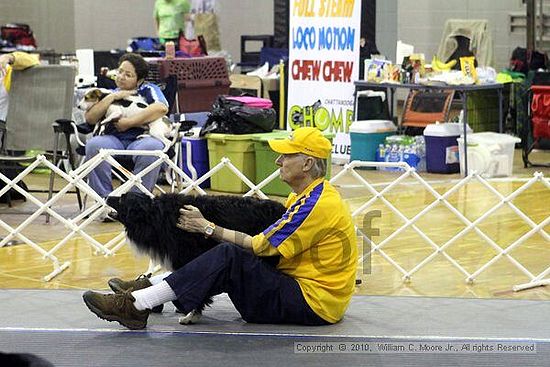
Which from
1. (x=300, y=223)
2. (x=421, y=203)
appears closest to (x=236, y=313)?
(x=300, y=223)

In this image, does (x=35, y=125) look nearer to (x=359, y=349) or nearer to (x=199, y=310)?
(x=199, y=310)

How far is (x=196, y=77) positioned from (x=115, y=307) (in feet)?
18.5

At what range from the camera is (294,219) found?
4.23 metres

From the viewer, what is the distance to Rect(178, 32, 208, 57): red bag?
1163cm

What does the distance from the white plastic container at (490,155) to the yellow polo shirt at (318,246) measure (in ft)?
14.7

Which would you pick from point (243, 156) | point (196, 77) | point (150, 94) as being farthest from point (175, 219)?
point (196, 77)

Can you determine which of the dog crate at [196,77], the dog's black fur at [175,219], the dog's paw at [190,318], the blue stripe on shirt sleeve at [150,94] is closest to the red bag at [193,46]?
the dog crate at [196,77]

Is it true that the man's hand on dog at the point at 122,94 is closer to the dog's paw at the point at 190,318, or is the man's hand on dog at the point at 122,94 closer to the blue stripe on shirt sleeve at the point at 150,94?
the blue stripe on shirt sleeve at the point at 150,94

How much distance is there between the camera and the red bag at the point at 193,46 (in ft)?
38.1

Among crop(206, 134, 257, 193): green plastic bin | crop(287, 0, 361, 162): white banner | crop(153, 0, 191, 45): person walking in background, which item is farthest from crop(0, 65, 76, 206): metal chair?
crop(153, 0, 191, 45): person walking in background

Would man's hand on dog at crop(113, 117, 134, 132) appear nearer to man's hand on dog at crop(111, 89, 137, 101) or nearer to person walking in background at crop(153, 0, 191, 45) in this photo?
man's hand on dog at crop(111, 89, 137, 101)

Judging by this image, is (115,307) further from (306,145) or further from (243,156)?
(243,156)

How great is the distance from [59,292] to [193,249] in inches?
37.2

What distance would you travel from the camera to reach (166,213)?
440cm
